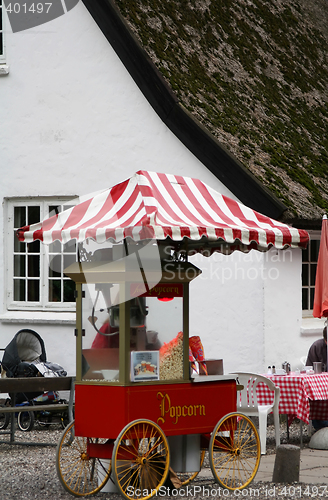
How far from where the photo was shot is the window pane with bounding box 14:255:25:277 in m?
11.9

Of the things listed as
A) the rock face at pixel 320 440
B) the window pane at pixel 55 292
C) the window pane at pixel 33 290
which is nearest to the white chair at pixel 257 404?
the rock face at pixel 320 440

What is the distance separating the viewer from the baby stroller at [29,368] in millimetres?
10266

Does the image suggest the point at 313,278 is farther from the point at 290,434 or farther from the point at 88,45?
the point at 88,45

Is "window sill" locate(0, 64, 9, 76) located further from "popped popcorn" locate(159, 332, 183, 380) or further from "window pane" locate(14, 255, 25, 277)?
"popped popcorn" locate(159, 332, 183, 380)

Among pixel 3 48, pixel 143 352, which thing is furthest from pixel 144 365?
pixel 3 48

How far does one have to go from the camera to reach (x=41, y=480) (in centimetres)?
727

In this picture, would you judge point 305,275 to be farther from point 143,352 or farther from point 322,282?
point 143,352

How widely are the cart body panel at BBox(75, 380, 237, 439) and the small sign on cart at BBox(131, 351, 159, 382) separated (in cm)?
8

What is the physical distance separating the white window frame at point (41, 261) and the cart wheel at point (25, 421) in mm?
1647

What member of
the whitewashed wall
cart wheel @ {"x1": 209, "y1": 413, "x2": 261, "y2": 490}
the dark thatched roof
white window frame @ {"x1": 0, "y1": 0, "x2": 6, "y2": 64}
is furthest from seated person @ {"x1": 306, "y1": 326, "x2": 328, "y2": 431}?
white window frame @ {"x1": 0, "y1": 0, "x2": 6, "y2": 64}

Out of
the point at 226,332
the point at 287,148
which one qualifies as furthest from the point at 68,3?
the point at 226,332

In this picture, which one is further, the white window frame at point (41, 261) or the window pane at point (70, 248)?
the window pane at point (70, 248)

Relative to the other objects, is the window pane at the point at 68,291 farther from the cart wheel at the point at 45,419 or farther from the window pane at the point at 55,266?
the cart wheel at the point at 45,419

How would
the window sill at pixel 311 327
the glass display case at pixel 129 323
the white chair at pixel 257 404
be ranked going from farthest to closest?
the window sill at pixel 311 327 → the white chair at pixel 257 404 → the glass display case at pixel 129 323
